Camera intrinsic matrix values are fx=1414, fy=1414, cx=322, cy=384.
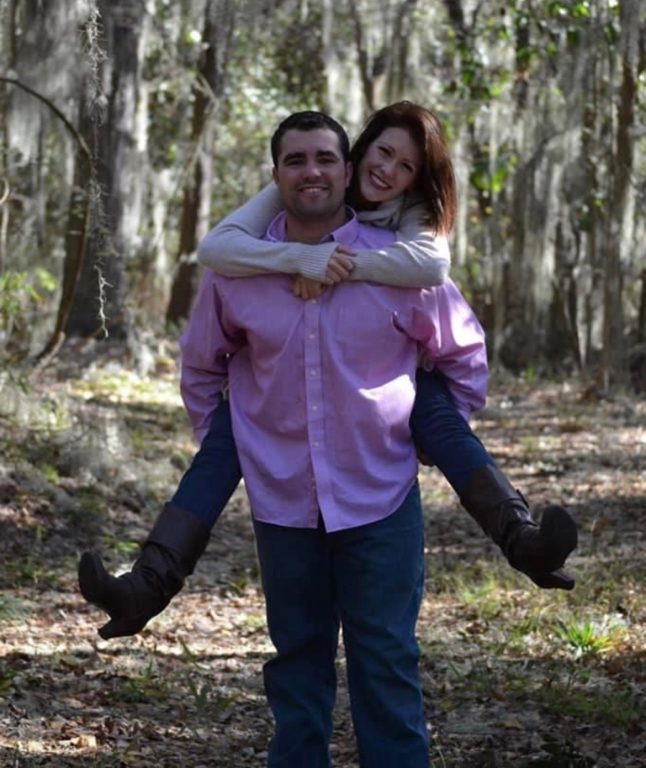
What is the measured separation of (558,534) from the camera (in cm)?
296

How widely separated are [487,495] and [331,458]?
0.36 meters

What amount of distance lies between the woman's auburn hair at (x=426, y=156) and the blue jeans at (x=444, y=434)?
38cm

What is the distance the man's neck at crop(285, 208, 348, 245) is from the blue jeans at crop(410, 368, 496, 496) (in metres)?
0.40

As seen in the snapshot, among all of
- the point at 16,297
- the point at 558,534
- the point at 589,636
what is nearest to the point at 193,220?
the point at 16,297

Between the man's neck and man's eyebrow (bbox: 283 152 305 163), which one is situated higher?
man's eyebrow (bbox: 283 152 305 163)

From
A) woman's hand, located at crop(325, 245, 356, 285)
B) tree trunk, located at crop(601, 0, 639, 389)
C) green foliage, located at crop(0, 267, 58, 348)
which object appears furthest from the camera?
tree trunk, located at crop(601, 0, 639, 389)

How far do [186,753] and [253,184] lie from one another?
18.1 meters

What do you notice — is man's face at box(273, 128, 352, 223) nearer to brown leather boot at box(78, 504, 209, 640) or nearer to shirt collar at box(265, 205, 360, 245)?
shirt collar at box(265, 205, 360, 245)

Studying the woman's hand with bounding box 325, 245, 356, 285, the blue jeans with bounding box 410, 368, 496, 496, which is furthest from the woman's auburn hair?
the blue jeans with bounding box 410, 368, 496, 496

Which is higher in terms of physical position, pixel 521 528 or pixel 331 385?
pixel 331 385

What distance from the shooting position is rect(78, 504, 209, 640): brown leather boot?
9.86ft

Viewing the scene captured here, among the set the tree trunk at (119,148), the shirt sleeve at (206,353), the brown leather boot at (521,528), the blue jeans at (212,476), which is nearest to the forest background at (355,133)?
the tree trunk at (119,148)

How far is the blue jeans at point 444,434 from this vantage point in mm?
3229

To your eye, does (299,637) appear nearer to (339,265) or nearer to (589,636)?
(339,265)
